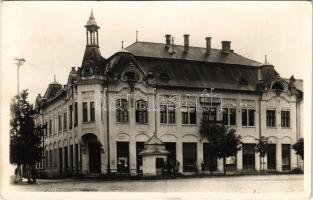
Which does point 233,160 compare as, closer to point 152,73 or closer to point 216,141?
point 216,141

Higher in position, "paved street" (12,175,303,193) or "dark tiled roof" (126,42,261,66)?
"dark tiled roof" (126,42,261,66)

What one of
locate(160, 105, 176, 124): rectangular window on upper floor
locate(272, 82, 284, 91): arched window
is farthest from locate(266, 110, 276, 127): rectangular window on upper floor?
locate(160, 105, 176, 124): rectangular window on upper floor

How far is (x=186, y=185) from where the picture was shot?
39.6 ft

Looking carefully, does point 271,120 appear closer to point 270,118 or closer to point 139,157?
point 270,118

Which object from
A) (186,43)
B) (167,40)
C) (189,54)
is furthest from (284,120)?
(167,40)

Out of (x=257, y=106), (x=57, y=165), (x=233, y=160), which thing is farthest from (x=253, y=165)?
(x=57, y=165)

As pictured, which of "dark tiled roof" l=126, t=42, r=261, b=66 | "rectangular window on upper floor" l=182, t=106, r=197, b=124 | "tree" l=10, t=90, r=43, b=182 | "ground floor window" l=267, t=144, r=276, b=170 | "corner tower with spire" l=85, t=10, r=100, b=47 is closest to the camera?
"corner tower with spire" l=85, t=10, r=100, b=47

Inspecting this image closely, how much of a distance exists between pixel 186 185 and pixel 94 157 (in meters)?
3.91

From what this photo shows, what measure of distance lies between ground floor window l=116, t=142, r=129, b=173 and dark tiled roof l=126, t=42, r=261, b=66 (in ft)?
7.62

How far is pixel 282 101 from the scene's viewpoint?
1541cm

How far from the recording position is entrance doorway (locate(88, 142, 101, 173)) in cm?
1459

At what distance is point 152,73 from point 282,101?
11.1 ft

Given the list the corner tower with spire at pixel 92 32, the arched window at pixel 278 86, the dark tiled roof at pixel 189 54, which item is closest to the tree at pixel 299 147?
the arched window at pixel 278 86

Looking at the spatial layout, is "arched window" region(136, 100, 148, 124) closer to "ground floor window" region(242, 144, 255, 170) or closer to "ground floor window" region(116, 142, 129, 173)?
"ground floor window" region(116, 142, 129, 173)
